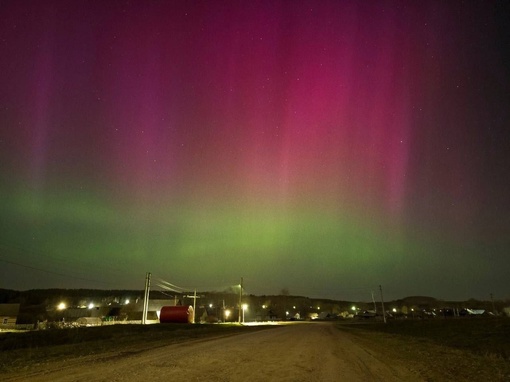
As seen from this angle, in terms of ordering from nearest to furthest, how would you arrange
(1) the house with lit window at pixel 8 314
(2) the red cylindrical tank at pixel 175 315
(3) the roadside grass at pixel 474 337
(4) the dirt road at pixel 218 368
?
(4) the dirt road at pixel 218 368 < (3) the roadside grass at pixel 474 337 < (2) the red cylindrical tank at pixel 175 315 < (1) the house with lit window at pixel 8 314

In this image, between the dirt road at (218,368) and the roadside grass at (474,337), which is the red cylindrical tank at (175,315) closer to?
the roadside grass at (474,337)

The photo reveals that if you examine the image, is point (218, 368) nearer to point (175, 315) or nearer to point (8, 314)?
point (175, 315)

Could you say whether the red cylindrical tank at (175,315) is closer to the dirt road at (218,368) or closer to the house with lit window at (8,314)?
the house with lit window at (8,314)

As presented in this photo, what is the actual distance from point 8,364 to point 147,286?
51.9 m

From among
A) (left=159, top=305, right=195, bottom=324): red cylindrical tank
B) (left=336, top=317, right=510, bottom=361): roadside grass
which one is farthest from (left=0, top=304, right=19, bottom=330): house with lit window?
(left=336, top=317, right=510, bottom=361): roadside grass

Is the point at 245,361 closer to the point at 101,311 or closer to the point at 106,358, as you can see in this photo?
the point at 106,358

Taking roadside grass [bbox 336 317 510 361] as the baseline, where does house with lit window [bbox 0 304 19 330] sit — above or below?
above

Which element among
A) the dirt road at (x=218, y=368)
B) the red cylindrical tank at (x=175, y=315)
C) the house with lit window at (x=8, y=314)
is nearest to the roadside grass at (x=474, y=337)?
the dirt road at (x=218, y=368)

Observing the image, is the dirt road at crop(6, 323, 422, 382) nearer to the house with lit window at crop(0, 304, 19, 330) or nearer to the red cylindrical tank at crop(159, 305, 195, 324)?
the red cylindrical tank at crop(159, 305, 195, 324)

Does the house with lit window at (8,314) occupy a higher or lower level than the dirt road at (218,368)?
higher

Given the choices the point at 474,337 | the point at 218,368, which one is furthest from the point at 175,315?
the point at 218,368

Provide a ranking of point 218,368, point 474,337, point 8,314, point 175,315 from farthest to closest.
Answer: point 8,314 → point 175,315 → point 474,337 → point 218,368

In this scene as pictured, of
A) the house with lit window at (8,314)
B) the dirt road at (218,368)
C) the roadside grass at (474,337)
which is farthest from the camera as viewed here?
the house with lit window at (8,314)

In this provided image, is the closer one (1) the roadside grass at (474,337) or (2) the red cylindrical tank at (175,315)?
(1) the roadside grass at (474,337)
